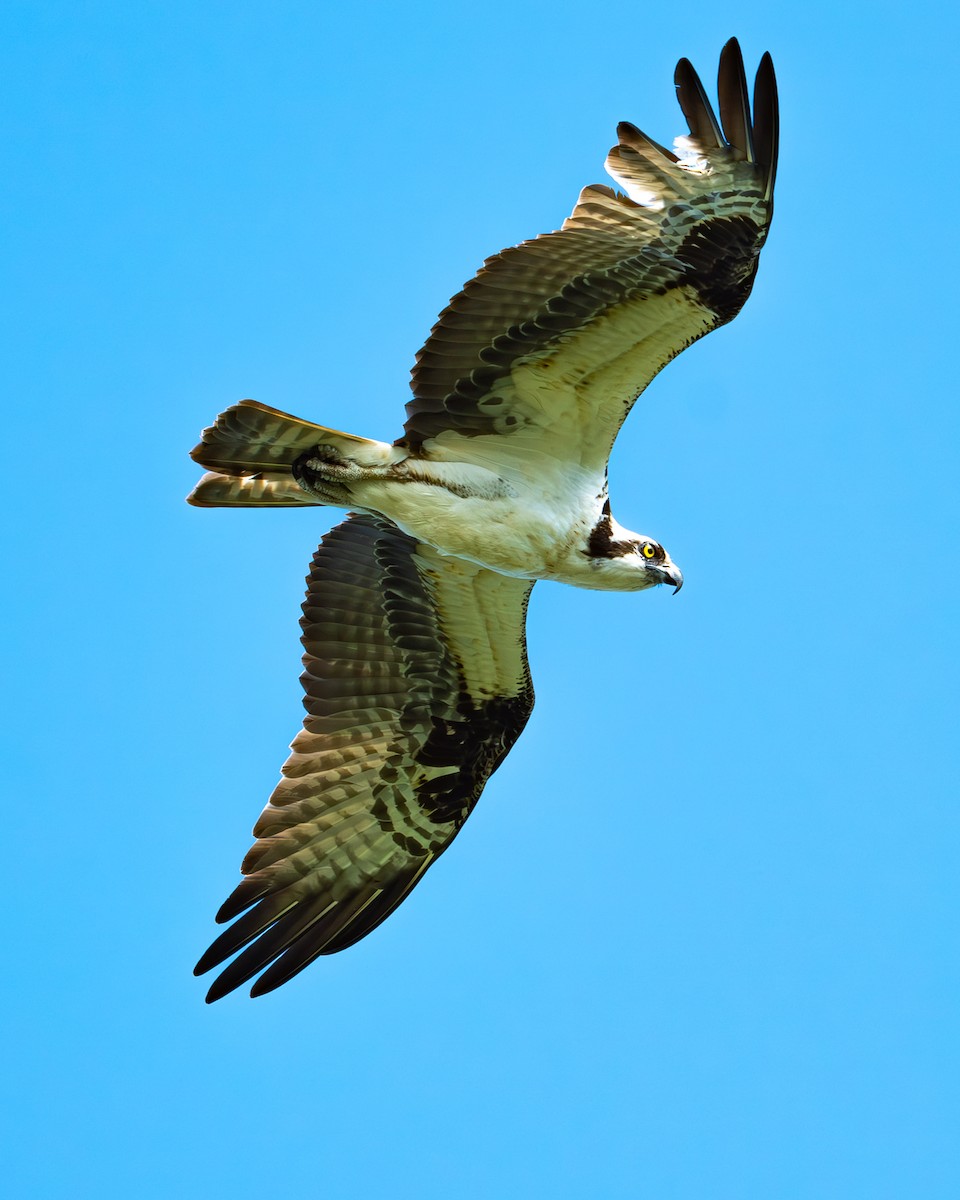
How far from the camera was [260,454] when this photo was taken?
8.82 metres

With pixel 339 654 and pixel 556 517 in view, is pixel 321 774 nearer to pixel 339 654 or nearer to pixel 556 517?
pixel 339 654

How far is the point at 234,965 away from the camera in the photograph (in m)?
9.09

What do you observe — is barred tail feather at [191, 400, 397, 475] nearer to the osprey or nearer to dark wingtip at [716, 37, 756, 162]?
the osprey

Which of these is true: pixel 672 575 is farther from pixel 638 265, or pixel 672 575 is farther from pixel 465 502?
pixel 638 265

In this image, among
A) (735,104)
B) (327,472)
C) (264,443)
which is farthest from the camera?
(327,472)

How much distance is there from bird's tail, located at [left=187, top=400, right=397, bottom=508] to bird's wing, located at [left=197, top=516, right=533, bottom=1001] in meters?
0.95

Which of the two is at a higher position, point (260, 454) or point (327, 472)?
point (260, 454)

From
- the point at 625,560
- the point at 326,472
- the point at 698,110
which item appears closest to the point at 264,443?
the point at 326,472

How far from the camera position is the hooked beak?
918 cm

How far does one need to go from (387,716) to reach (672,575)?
2180mm

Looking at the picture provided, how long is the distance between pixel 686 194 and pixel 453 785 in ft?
13.0

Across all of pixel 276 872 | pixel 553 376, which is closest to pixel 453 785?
pixel 276 872

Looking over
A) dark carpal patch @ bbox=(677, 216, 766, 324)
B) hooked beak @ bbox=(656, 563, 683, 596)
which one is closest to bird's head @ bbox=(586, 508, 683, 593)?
hooked beak @ bbox=(656, 563, 683, 596)

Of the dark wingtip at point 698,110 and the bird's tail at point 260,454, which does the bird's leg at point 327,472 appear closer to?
the bird's tail at point 260,454
